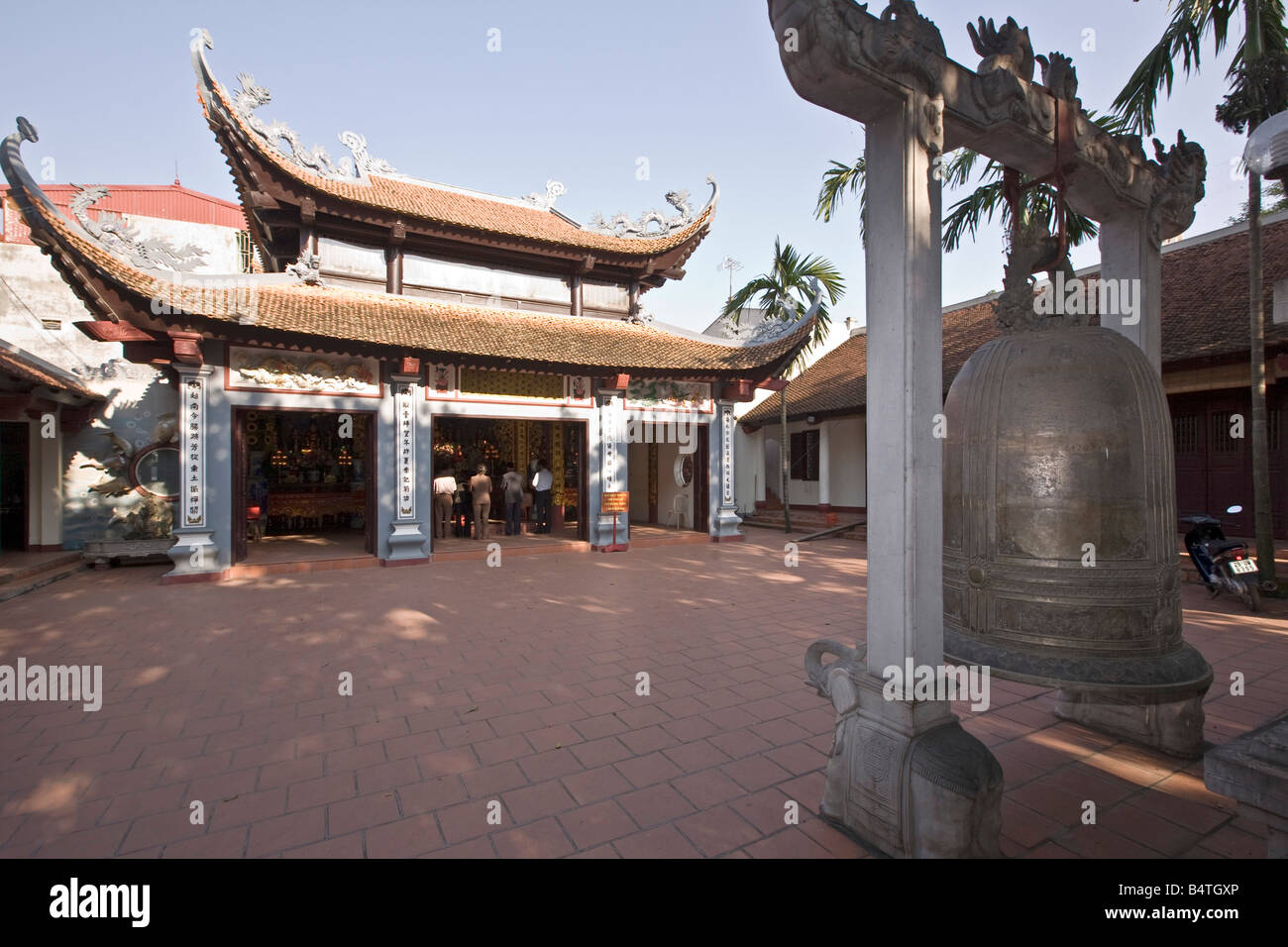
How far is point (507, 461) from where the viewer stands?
1562 cm

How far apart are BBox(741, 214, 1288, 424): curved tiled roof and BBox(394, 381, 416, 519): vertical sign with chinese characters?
8581mm

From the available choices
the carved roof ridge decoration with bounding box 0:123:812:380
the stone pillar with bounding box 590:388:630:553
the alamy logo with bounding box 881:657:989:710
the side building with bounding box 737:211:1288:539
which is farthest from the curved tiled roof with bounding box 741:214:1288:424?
the stone pillar with bounding box 590:388:630:553

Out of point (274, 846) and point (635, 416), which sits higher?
point (635, 416)

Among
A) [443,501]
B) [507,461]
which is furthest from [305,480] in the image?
[507,461]

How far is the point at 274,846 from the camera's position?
2.55m

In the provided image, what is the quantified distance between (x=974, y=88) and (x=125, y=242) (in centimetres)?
1075

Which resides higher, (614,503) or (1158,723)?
(614,503)

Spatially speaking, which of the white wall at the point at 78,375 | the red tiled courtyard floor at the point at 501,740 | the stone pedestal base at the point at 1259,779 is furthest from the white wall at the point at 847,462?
the white wall at the point at 78,375

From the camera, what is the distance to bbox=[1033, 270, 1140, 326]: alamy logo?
8.11 feet

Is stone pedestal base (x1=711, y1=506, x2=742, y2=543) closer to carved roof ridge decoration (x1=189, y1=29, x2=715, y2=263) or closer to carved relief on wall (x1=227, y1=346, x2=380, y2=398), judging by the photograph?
carved roof ridge decoration (x1=189, y1=29, x2=715, y2=263)

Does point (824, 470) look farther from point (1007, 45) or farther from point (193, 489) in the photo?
point (1007, 45)
